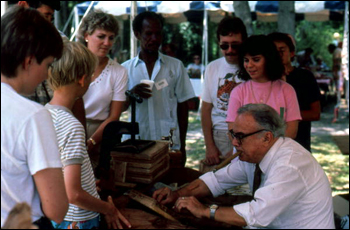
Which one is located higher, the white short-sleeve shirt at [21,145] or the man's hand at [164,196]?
the white short-sleeve shirt at [21,145]

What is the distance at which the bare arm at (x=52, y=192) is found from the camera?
1.22 metres

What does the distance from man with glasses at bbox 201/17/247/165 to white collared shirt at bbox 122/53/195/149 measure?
0.29 m

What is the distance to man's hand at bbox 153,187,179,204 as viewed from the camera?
227 cm

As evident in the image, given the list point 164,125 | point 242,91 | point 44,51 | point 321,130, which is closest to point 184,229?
point 44,51

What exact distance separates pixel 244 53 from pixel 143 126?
3.43 feet

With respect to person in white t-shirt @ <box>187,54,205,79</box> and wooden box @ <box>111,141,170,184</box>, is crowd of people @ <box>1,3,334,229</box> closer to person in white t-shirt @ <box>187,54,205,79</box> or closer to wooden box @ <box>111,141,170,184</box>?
wooden box @ <box>111,141,170,184</box>

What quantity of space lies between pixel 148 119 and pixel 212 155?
593 mm

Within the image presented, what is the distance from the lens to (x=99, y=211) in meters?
1.79

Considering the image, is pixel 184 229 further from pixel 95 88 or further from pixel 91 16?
pixel 91 16

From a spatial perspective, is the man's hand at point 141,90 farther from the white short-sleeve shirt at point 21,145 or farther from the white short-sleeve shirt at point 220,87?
the white short-sleeve shirt at point 21,145

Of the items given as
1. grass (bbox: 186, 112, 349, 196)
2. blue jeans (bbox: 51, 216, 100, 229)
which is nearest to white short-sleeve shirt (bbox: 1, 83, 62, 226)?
blue jeans (bbox: 51, 216, 100, 229)

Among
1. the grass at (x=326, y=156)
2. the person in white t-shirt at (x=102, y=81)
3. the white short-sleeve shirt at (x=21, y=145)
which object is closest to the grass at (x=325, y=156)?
the grass at (x=326, y=156)

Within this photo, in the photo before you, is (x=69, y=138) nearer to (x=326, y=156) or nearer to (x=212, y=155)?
(x=212, y=155)

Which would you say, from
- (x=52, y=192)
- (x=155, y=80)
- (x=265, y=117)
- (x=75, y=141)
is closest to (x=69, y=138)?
(x=75, y=141)
